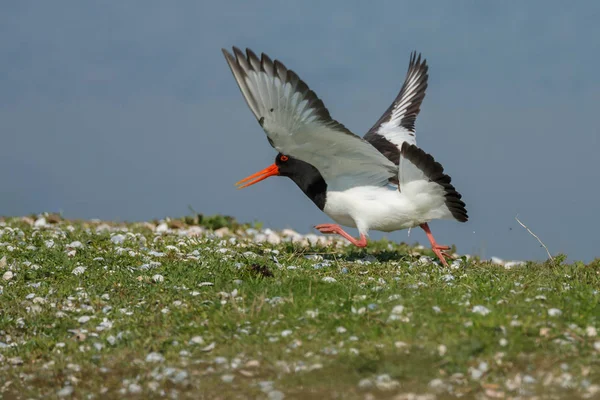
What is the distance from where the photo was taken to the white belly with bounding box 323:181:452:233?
42.2ft

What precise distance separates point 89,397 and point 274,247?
7577 millimetres

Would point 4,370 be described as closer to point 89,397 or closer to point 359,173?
point 89,397

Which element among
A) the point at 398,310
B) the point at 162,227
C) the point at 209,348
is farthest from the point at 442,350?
the point at 162,227

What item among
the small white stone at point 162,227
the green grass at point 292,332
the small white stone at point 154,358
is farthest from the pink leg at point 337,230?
the small white stone at point 162,227

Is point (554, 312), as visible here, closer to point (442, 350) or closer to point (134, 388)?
point (442, 350)

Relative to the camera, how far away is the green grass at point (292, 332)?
7.33 m

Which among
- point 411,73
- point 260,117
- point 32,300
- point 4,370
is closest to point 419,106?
point 411,73

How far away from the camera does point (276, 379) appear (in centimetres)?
746

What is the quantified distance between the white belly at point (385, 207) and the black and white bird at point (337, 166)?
18 mm

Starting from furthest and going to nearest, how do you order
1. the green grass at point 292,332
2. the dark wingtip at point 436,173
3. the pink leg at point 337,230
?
the pink leg at point 337,230 < the dark wingtip at point 436,173 < the green grass at point 292,332

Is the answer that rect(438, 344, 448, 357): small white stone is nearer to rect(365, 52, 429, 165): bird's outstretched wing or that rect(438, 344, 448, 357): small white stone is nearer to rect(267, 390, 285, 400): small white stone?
rect(267, 390, 285, 400): small white stone

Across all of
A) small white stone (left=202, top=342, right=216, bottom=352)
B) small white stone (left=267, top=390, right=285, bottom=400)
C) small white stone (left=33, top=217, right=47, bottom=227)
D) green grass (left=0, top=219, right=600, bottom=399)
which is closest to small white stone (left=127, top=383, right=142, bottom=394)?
green grass (left=0, top=219, right=600, bottom=399)

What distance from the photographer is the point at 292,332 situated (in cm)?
835

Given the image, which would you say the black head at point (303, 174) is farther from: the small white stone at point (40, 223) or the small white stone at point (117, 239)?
the small white stone at point (40, 223)
